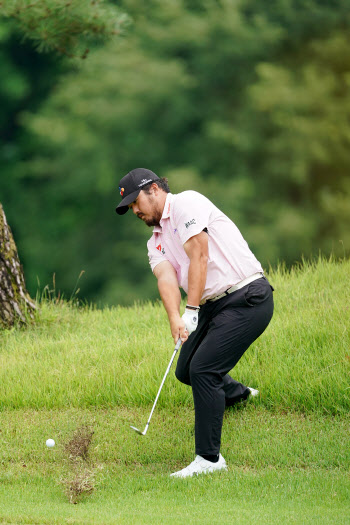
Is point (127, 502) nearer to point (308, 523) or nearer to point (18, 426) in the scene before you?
point (308, 523)

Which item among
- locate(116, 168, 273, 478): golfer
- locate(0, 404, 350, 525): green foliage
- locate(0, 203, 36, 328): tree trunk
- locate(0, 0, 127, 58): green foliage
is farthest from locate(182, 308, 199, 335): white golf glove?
locate(0, 0, 127, 58): green foliage

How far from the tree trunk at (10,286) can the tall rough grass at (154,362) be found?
0.12m

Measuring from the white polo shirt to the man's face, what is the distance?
0.15 ft

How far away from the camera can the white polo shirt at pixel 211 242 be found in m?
3.33

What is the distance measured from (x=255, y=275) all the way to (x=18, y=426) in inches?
71.6

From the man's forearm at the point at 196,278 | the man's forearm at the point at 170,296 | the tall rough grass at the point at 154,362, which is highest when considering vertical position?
the man's forearm at the point at 196,278

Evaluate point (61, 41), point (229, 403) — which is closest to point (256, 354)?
point (229, 403)

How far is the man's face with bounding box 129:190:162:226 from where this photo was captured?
3479 mm

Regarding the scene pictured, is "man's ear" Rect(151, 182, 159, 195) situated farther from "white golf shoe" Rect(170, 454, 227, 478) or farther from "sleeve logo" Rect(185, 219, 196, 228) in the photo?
"white golf shoe" Rect(170, 454, 227, 478)

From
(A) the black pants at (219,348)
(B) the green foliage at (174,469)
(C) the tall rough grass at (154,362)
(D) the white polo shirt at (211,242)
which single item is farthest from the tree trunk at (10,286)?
(A) the black pants at (219,348)

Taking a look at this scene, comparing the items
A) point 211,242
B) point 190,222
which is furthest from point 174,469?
point 190,222

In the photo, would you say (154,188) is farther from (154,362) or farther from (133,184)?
(154,362)

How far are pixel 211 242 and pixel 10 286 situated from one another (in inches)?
103

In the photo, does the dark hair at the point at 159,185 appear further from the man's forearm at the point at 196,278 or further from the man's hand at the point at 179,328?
the man's hand at the point at 179,328
